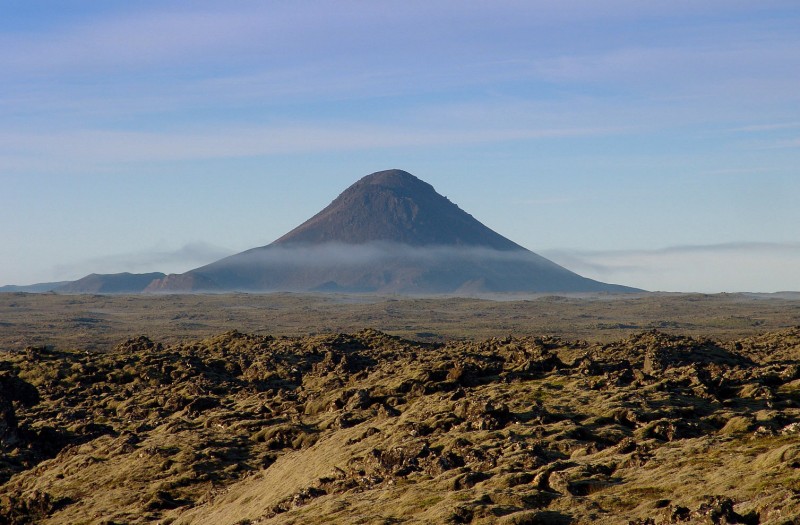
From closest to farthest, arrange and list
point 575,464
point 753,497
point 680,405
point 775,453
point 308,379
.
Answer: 1. point 753,497
2. point 775,453
3. point 575,464
4. point 680,405
5. point 308,379

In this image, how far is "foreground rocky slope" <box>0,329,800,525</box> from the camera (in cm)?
3208

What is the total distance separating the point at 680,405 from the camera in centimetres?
4462

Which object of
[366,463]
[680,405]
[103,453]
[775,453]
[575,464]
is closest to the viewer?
[775,453]

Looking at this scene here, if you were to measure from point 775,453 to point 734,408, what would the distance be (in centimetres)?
1298

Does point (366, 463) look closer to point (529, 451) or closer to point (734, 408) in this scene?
point (529, 451)

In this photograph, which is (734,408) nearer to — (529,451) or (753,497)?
(529,451)

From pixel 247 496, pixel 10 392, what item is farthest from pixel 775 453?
pixel 10 392

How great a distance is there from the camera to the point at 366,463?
1628 inches

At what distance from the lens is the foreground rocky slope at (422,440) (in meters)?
32.1

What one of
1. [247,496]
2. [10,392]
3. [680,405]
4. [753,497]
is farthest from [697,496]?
[10,392]

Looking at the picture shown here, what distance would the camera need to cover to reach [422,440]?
143ft

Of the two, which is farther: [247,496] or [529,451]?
[247,496]

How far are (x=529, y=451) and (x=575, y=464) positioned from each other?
105 inches

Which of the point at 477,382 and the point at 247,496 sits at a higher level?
the point at 477,382
